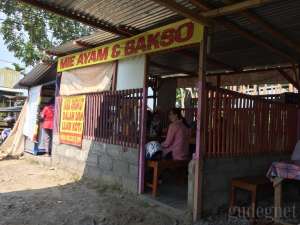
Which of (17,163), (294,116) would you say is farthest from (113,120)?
(17,163)

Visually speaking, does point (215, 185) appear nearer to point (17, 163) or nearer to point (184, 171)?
point (184, 171)

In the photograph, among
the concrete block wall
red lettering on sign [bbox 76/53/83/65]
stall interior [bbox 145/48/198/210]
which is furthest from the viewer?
red lettering on sign [bbox 76/53/83/65]

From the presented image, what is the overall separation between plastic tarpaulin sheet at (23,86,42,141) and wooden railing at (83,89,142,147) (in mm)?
2988

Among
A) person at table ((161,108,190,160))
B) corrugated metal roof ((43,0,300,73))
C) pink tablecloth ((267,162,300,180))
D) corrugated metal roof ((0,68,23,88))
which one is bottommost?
pink tablecloth ((267,162,300,180))

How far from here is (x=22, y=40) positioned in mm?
16141

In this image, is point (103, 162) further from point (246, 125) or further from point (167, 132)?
point (246, 125)

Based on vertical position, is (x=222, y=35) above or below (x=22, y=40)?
below

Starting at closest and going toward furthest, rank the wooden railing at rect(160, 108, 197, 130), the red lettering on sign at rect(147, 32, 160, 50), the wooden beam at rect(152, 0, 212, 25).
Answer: the wooden beam at rect(152, 0, 212, 25) → the red lettering on sign at rect(147, 32, 160, 50) → the wooden railing at rect(160, 108, 197, 130)

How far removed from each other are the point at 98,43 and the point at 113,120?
1.90m

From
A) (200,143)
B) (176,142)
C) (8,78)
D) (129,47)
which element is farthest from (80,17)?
(8,78)

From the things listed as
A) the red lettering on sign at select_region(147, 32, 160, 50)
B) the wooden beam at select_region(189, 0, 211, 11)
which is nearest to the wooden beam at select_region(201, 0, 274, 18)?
the wooden beam at select_region(189, 0, 211, 11)

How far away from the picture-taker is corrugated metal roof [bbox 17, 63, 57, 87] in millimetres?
10955

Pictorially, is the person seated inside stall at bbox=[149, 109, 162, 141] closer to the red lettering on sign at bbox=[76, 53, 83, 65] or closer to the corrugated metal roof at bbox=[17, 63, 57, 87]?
the red lettering on sign at bbox=[76, 53, 83, 65]

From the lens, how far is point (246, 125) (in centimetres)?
634
